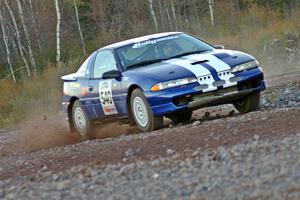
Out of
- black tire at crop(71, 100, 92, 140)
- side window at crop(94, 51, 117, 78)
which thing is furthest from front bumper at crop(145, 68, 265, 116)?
black tire at crop(71, 100, 92, 140)

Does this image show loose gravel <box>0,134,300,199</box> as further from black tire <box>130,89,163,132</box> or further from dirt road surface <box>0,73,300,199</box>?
black tire <box>130,89,163,132</box>

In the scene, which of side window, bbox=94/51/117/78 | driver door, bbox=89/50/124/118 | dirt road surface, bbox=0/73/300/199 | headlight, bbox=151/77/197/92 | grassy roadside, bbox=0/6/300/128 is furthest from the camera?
grassy roadside, bbox=0/6/300/128

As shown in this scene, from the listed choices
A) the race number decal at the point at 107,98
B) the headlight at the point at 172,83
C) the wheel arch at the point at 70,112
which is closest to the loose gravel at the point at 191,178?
the headlight at the point at 172,83

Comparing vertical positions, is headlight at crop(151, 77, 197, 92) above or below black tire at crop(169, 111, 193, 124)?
above

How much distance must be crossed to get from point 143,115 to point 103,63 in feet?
5.00

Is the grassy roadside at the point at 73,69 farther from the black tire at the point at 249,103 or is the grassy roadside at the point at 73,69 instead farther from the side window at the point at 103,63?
the black tire at the point at 249,103

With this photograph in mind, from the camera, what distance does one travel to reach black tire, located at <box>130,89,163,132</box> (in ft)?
32.2

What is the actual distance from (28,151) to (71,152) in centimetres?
182

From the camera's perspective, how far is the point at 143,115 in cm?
999

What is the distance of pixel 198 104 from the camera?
9.64 m

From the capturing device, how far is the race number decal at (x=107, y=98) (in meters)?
10.6

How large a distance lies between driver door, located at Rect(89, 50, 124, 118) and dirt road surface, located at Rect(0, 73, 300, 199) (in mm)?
1021

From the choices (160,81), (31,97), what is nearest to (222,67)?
(160,81)

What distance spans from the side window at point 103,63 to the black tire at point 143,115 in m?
0.83
